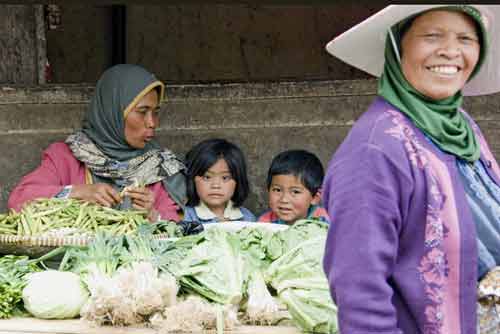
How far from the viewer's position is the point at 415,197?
2402mm

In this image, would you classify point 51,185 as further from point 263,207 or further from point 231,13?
point 231,13

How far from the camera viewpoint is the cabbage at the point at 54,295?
11.6 ft

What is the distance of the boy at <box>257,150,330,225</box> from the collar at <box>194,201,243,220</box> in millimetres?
234

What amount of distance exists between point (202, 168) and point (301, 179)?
58 cm

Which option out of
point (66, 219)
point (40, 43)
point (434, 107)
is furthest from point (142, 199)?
point (434, 107)

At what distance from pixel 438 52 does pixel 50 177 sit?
3.31m

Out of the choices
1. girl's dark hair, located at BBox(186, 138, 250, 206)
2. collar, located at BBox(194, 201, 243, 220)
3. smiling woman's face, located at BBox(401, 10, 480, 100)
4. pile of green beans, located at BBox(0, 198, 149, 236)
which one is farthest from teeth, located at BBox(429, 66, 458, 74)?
collar, located at BBox(194, 201, 243, 220)

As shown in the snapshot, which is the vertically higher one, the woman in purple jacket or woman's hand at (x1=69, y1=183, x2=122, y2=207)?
the woman in purple jacket

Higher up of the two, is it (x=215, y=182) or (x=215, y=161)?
(x=215, y=161)

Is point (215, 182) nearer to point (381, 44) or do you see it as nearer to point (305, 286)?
point (305, 286)

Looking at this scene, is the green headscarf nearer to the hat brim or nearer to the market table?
the hat brim

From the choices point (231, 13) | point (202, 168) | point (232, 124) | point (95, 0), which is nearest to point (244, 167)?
point (202, 168)

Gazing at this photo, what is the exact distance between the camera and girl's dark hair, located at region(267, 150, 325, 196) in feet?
17.7

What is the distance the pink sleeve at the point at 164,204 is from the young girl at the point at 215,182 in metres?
0.08
